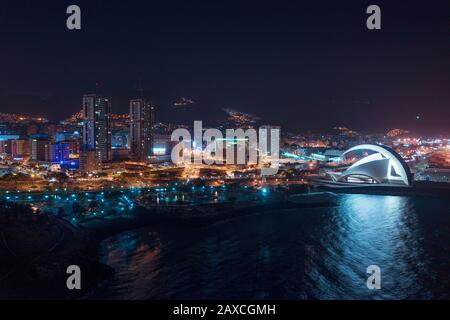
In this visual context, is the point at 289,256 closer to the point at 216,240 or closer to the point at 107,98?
the point at 216,240

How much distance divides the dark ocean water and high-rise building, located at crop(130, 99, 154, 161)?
11.5 meters

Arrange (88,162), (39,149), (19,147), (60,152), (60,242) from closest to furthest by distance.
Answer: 1. (60,242)
2. (88,162)
3. (60,152)
4. (39,149)
5. (19,147)

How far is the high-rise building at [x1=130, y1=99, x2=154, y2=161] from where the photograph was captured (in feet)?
63.7

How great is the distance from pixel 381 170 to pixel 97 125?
11.1 metres

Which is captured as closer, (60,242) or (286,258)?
(286,258)

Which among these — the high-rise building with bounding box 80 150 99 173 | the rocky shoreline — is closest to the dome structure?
the rocky shoreline

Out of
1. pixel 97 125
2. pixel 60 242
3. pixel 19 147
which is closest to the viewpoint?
pixel 60 242

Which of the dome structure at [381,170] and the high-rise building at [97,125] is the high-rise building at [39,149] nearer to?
the high-rise building at [97,125]

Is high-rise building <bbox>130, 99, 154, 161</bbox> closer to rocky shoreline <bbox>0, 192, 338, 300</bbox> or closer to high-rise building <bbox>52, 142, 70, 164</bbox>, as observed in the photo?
high-rise building <bbox>52, 142, 70, 164</bbox>

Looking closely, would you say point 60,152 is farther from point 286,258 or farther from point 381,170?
point 286,258

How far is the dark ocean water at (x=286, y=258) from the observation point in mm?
4684

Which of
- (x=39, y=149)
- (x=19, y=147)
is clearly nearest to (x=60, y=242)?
(x=39, y=149)

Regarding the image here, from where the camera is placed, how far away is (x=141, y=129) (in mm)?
19953
